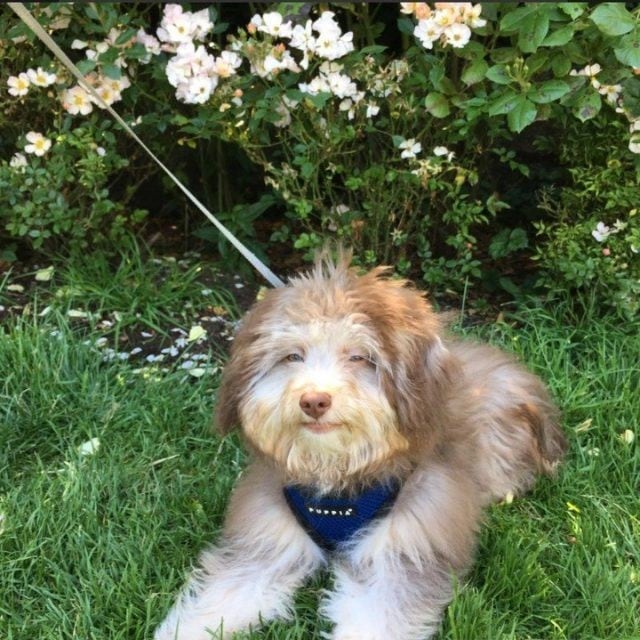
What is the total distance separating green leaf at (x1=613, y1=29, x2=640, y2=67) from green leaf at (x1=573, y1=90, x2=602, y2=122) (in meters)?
0.27

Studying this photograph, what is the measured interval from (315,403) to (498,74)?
5.52ft

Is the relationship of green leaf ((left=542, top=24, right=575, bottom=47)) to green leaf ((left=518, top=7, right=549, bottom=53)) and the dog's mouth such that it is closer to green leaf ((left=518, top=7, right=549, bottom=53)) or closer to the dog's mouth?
green leaf ((left=518, top=7, right=549, bottom=53))

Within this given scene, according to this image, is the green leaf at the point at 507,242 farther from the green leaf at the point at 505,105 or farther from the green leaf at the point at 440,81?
the green leaf at the point at 505,105

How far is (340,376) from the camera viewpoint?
2.30m

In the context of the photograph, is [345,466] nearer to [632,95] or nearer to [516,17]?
[516,17]

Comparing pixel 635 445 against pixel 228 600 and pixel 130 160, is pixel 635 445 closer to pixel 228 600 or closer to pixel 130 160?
pixel 228 600

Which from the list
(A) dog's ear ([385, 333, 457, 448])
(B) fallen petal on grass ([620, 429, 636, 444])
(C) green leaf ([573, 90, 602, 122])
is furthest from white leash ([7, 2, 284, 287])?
(B) fallen petal on grass ([620, 429, 636, 444])

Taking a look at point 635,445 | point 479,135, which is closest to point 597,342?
point 635,445

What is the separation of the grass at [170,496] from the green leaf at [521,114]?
1058 millimetres

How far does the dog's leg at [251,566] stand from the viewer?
252 cm

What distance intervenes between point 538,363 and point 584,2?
146cm

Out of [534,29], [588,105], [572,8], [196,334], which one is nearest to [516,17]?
[534,29]

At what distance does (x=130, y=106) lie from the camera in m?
4.18

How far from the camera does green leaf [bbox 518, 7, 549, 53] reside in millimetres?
3090
